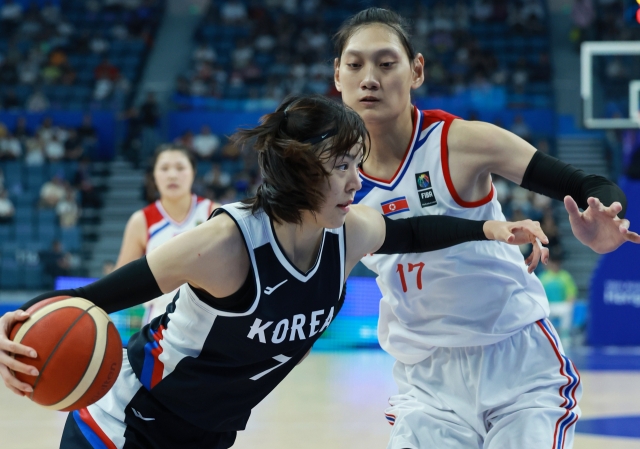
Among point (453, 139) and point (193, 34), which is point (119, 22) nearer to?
point (193, 34)

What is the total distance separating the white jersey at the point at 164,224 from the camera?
6.07 meters

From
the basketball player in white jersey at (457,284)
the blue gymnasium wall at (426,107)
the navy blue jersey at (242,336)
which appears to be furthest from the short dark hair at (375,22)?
the blue gymnasium wall at (426,107)

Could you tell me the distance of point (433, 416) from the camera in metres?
3.01

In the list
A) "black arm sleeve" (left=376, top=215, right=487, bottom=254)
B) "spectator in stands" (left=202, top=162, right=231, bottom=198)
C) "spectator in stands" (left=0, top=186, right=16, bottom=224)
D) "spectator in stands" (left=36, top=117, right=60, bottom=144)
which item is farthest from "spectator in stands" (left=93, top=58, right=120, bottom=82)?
"black arm sleeve" (left=376, top=215, right=487, bottom=254)

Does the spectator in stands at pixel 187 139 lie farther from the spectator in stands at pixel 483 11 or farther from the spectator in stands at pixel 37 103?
the spectator in stands at pixel 483 11

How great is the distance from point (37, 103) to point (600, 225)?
55.6 ft

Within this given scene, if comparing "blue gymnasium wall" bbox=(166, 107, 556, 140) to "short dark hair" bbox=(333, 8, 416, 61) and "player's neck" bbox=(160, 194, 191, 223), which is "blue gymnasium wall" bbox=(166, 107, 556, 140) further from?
"short dark hair" bbox=(333, 8, 416, 61)

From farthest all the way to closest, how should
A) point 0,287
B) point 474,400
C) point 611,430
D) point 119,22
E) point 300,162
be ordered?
point 119,22
point 0,287
point 611,430
point 474,400
point 300,162

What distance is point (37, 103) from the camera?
58.4ft

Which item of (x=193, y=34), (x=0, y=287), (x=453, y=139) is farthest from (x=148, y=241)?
(x=193, y=34)

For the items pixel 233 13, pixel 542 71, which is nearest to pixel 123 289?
pixel 542 71

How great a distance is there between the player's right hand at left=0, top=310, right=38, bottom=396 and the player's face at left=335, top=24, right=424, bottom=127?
1515 mm

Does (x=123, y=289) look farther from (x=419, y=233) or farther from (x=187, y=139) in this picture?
(x=187, y=139)

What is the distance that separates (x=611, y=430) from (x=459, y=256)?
3.58 m
